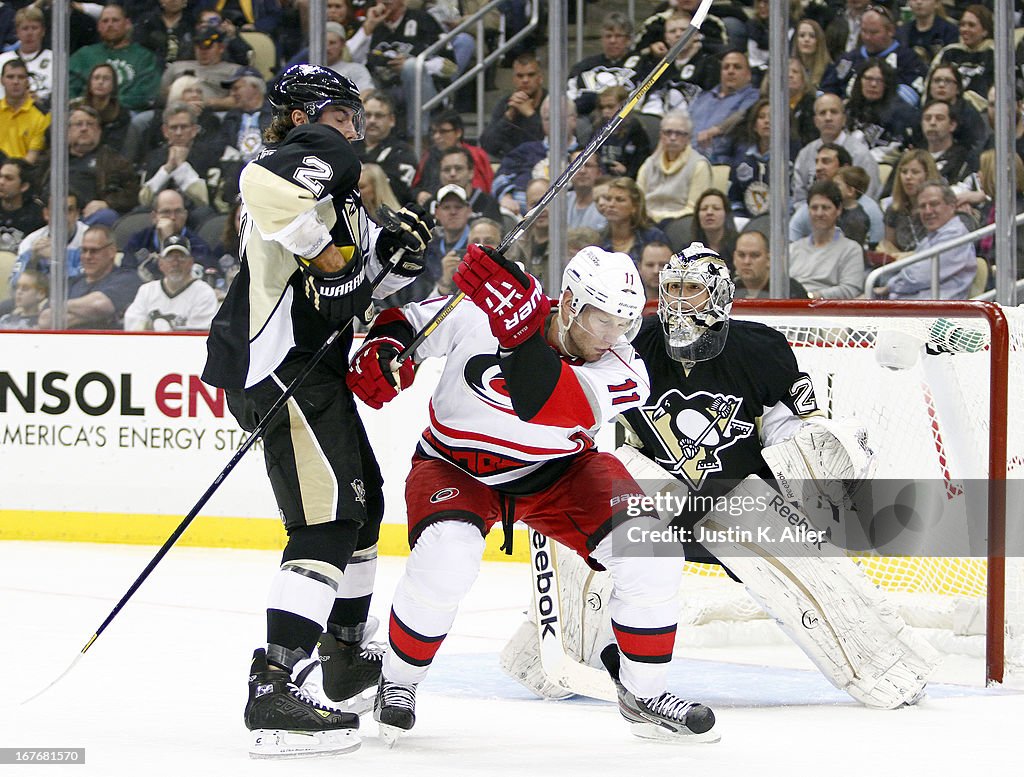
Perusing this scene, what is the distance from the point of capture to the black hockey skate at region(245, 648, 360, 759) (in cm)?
257

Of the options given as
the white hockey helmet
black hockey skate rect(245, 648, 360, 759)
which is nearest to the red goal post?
the white hockey helmet

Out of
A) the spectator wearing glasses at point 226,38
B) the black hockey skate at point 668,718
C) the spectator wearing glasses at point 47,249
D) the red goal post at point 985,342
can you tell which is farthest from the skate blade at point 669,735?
the spectator wearing glasses at point 226,38

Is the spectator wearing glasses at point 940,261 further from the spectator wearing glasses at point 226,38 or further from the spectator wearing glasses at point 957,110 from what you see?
the spectator wearing glasses at point 226,38

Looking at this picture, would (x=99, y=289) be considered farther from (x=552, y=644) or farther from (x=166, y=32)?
(x=552, y=644)

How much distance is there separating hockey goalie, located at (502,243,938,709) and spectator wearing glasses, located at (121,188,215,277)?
3160 millimetres

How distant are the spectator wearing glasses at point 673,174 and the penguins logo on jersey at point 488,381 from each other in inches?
117

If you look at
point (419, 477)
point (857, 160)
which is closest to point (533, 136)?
point (857, 160)

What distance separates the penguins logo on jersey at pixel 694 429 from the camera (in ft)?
11.3

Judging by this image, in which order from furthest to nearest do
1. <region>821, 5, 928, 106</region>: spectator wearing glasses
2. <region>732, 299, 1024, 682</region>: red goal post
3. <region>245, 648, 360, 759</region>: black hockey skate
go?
<region>821, 5, 928, 106</region>: spectator wearing glasses → <region>732, 299, 1024, 682</region>: red goal post → <region>245, 648, 360, 759</region>: black hockey skate

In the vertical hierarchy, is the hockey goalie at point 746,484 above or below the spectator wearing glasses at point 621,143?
below

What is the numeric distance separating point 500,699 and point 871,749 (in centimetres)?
A: 85

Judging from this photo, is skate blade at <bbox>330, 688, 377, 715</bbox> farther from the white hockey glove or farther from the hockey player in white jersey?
the white hockey glove

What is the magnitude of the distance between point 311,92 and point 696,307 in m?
1.01

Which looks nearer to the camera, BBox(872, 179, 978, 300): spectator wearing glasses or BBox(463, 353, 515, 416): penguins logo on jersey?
BBox(463, 353, 515, 416): penguins logo on jersey
